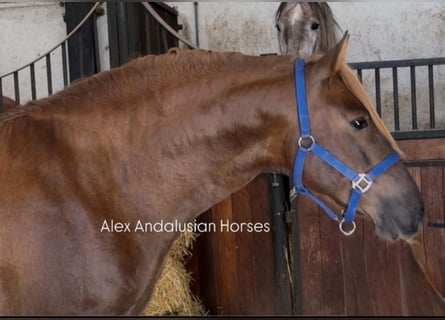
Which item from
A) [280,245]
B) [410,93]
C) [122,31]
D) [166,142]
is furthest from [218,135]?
[410,93]

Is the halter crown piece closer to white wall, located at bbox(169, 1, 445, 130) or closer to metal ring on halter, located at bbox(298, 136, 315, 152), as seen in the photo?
metal ring on halter, located at bbox(298, 136, 315, 152)

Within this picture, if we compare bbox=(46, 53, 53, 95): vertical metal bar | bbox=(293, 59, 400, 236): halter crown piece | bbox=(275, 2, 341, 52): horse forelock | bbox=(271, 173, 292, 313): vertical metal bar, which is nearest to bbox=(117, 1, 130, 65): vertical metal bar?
bbox=(46, 53, 53, 95): vertical metal bar

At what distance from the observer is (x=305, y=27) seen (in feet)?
5.23

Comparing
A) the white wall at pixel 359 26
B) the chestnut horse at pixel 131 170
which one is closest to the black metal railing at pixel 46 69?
the white wall at pixel 359 26

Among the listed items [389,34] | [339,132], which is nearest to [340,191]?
[339,132]

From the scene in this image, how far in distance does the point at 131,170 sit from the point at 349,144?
35 centimetres

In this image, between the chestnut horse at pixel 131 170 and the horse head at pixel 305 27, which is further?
the horse head at pixel 305 27

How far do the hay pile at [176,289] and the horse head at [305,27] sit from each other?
549 millimetres

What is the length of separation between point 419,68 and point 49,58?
97 cm

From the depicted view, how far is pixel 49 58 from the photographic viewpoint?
142 cm

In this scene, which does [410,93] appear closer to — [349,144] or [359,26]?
[359,26]

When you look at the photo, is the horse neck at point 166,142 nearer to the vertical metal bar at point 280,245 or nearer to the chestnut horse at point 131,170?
the chestnut horse at point 131,170

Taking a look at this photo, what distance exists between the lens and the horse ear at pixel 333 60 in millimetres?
897

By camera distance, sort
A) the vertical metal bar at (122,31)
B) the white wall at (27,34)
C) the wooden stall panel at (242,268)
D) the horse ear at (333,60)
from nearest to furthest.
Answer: the horse ear at (333,60)
the white wall at (27,34)
the vertical metal bar at (122,31)
the wooden stall panel at (242,268)
